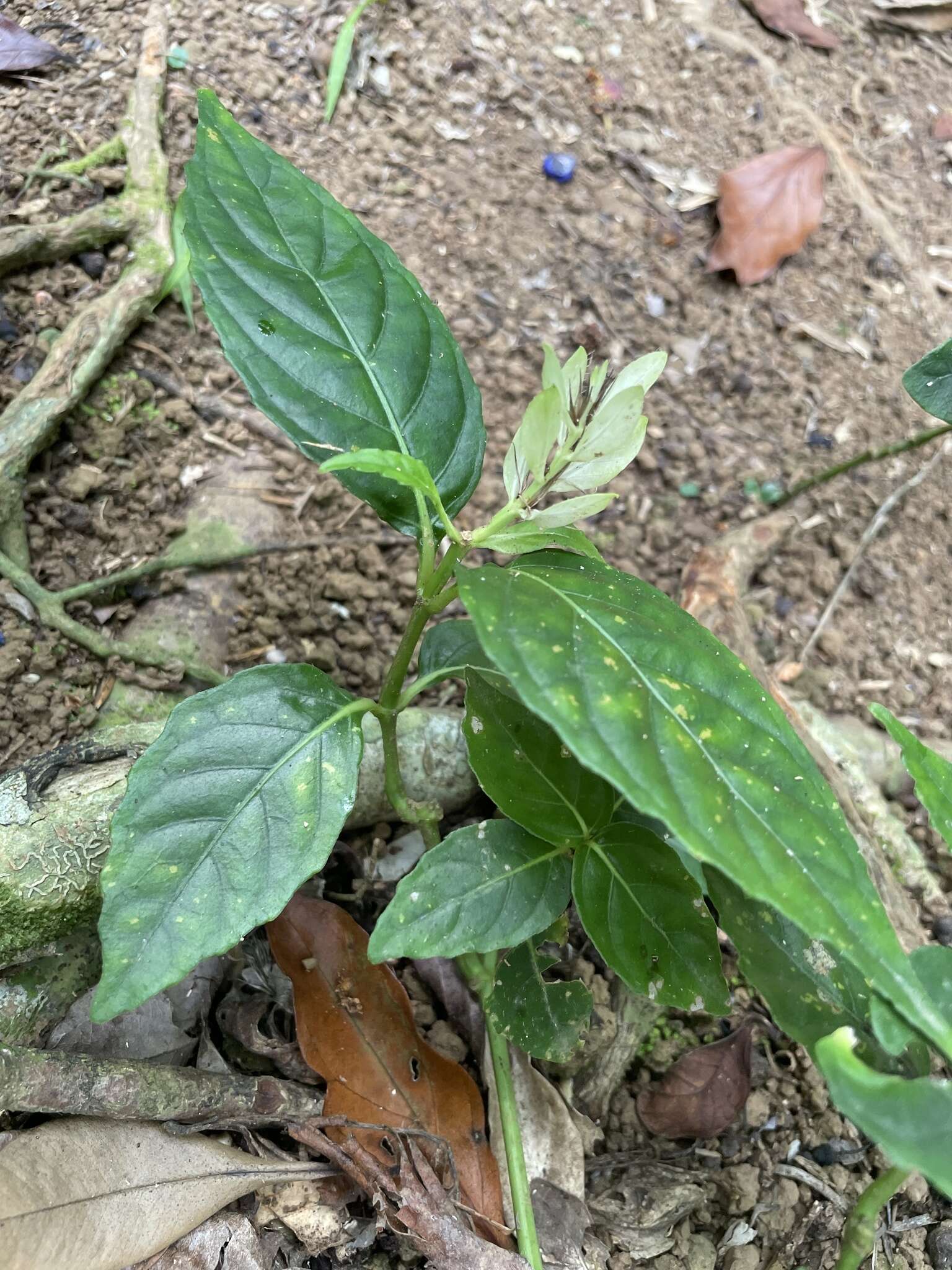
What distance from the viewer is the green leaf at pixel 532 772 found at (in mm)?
1374

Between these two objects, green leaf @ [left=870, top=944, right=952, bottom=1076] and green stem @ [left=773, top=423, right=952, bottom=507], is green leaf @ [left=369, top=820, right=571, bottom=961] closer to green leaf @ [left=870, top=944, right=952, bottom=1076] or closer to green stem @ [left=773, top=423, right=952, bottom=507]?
green leaf @ [left=870, top=944, right=952, bottom=1076]

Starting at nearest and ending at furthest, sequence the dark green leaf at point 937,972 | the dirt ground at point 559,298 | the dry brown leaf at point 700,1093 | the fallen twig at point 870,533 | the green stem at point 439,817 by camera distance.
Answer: the dark green leaf at point 937,972, the green stem at point 439,817, the dry brown leaf at point 700,1093, the dirt ground at point 559,298, the fallen twig at point 870,533

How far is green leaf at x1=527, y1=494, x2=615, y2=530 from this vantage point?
1.25 meters

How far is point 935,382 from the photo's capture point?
155cm

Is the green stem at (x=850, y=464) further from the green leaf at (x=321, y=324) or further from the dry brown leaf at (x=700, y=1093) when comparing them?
the dry brown leaf at (x=700, y=1093)

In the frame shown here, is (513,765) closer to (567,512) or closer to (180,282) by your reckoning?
(567,512)

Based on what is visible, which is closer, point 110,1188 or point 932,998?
point 932,998

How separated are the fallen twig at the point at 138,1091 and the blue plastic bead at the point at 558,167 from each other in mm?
2818

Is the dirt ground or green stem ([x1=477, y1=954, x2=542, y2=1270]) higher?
the dirt ground

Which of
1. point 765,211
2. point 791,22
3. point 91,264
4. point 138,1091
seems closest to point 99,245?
point 91,264

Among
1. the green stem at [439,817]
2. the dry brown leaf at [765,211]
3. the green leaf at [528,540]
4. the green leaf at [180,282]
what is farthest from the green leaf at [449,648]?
the dry brown leaf at [765,211]

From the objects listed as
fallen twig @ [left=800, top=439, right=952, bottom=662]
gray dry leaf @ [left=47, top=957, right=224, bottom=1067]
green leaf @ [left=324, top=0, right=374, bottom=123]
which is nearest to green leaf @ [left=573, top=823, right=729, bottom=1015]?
gray dry leaf @ [left=47, top=957, right=224, bottom=1067]

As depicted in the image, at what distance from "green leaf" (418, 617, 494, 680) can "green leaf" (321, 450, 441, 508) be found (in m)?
0.46

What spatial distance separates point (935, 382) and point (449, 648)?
1012 millimetres
